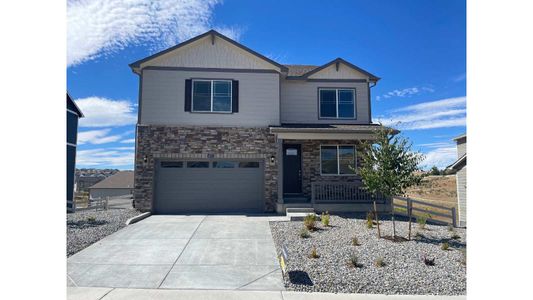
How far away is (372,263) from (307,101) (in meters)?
8.69

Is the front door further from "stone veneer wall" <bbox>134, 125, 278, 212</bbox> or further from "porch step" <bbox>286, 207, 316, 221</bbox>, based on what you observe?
"porch step" <bbox>286, 207, 316, 221</bbox>

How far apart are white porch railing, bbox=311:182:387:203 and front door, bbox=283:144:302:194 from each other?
111cm

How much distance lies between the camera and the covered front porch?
11008 millimetres

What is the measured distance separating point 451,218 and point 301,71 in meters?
9.10

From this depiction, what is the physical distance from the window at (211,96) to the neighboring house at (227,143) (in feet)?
0.14

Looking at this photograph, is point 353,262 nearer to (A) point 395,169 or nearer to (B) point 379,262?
(B) point 379,262

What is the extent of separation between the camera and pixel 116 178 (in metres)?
39.7

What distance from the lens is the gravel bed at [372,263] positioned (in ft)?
15.4

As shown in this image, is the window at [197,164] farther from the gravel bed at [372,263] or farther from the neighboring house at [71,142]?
the neighboring house at [71,142]

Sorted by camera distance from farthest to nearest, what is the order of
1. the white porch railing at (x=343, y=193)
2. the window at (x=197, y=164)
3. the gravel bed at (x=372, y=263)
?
1. the window at (x=197, y=164)
2. the white porch railing at (x=343, y=193)
3. the gravel bed at (x=372, y=263)

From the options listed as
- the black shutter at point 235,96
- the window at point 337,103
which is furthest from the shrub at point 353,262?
the window at point 337,103

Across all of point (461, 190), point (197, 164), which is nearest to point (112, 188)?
point (197, 164)

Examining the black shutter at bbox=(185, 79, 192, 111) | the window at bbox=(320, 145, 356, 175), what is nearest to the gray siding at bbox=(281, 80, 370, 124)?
the window at bbox=(320, 145, 356, 175)
